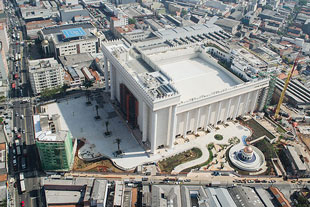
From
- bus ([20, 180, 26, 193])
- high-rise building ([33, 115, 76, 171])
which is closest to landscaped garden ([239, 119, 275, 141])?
high-rise building ([33, 115, 76, 171])

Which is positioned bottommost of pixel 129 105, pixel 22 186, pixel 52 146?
pixel 22 186

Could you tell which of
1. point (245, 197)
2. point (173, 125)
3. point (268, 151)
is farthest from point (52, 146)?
point (268, 151)

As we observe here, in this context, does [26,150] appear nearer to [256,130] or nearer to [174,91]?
[174,91]

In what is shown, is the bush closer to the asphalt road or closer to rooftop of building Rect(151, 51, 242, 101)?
rooftop of building Rect(151, 51, 242, 101)

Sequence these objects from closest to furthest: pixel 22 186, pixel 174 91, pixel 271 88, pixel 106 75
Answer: pixel 22 186
pixel 174 91
pixel 271 88
pixel 106 75

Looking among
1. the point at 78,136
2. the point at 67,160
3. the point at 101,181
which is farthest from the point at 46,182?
the point at 78,136

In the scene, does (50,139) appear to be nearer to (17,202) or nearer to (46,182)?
(46,182)

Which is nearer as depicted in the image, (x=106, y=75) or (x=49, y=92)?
(x=49, y=92)

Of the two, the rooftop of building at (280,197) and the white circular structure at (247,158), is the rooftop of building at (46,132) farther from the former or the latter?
the rooftop of building at (280,197)
